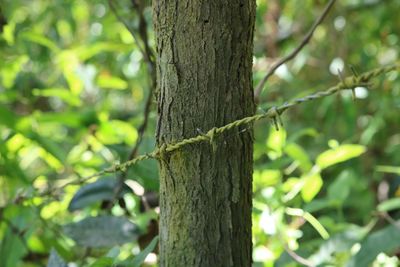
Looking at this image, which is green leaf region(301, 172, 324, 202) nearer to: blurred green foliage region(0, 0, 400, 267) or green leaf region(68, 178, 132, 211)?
blurred green foliage region(0, 0, 400, 267)

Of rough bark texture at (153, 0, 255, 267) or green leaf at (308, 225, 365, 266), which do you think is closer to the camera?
rough bark texture at (153, 0, 255, 267)

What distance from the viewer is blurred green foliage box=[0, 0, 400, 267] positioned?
1.00 metres

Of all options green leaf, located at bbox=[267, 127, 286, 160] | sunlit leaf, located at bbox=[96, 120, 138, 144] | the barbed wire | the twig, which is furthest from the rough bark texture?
sunlit leaf, located at bbox=[96, 120, 138, 144]

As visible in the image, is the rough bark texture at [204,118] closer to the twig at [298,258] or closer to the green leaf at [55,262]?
the green leaf at [55,262]

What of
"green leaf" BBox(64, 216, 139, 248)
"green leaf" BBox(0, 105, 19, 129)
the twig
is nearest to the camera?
"green leaf" BBox(64, 216, 139, 248)

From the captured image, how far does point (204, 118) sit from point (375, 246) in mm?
438

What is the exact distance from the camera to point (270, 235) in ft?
3.49

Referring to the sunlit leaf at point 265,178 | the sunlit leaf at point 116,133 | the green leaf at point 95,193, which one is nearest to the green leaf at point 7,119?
the sunlit leaf at point 116,133

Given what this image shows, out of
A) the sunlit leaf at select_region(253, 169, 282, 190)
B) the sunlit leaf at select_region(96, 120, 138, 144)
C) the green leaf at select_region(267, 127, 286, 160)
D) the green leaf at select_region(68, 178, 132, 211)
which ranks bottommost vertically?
the green leaf at select_region(68, 178, 132, 211)

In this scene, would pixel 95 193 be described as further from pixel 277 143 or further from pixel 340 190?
pixel 340 190

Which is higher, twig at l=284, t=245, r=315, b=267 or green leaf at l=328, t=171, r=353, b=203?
green leaf at l=328, t=171, r=353, b=203

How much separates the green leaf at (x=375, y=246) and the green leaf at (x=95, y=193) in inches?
13.6

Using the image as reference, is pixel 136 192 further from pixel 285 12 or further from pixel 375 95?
pixel 285 12

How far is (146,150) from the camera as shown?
106cm
